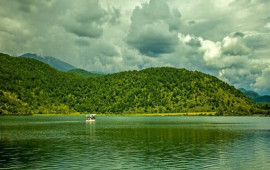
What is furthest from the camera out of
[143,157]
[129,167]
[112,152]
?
[112,152]

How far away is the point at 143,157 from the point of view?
53.4 meters

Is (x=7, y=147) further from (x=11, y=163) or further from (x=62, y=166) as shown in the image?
(x=62, y=166)

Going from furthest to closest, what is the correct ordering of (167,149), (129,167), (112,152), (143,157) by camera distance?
(167,149) → (112,152) → (143,157) → (129,167)

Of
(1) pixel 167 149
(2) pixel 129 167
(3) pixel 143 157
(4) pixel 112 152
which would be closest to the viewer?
(2) pixel 129 167

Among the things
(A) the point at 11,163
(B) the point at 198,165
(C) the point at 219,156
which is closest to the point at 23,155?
(A) the point at 11,163

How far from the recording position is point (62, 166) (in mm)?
45438

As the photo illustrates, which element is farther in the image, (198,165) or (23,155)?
(23,155)

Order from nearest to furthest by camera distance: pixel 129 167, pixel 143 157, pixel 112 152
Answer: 1. pixel 129 167
2. pixel 143 157
3. pixel 112 152

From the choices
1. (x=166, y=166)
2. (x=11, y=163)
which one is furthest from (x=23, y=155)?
(x=166, y=166)

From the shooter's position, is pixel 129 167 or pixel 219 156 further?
pixel 219 156

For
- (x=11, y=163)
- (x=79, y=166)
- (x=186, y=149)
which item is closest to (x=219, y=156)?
(x=186, y=149)

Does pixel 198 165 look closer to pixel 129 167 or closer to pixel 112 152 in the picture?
pixel 129 167

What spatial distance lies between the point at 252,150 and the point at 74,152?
3504 cm

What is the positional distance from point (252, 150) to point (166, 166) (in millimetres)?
25549
